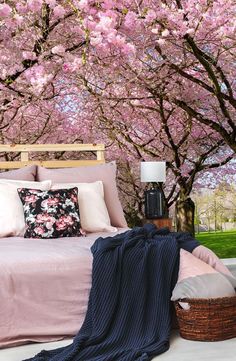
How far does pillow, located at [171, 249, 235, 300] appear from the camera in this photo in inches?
134

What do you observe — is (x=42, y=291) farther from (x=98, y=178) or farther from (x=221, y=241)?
(x=221, y=241)

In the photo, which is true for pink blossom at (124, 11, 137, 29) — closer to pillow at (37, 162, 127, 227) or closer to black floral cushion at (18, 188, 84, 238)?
pillow at (37, 162, 127, 227)

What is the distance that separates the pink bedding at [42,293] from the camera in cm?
334

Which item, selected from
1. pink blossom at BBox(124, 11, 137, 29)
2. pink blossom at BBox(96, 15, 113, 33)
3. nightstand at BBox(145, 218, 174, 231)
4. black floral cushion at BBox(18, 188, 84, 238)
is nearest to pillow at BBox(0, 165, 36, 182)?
black floral cushion at BBox(18, 188, 84, 238)

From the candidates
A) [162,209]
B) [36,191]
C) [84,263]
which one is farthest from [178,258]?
[162,209]

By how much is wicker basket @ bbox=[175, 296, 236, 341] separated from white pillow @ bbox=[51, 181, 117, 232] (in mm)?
1116

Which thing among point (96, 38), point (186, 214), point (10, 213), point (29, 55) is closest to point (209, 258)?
point (10, 213)

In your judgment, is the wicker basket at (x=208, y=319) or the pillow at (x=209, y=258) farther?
the pillow at (x=209, y=258)

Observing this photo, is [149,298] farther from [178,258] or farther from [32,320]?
[32,320]

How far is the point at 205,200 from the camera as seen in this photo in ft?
27.8

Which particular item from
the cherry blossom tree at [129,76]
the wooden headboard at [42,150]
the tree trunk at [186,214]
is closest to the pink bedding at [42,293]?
the wooden headboard at [42,150]

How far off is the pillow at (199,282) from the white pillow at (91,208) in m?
0.97

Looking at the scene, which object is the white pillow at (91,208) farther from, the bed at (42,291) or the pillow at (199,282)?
the pillow at (199,282)

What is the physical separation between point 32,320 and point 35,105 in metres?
4.12
